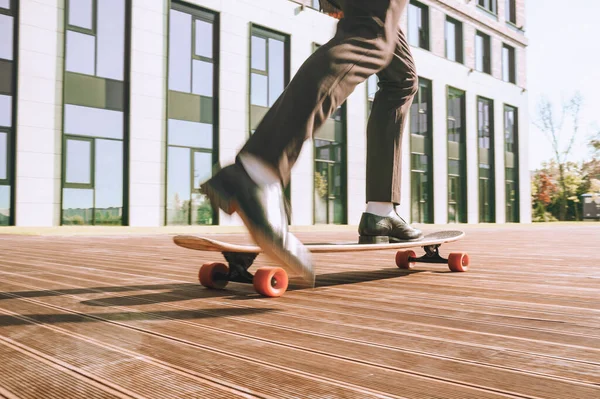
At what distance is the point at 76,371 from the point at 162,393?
207 mm

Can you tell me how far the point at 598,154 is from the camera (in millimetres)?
35906

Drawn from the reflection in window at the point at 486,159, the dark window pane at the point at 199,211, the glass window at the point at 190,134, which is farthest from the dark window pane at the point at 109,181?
the reflection in window at the point at 486,159

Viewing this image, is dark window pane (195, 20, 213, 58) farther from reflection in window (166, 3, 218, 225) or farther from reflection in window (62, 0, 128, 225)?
reflection in window (62, 0, 128, 225)

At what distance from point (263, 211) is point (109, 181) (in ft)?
37.3

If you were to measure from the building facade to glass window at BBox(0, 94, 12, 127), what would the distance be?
0.07ft

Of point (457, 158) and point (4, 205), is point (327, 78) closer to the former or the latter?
point (4, 205)

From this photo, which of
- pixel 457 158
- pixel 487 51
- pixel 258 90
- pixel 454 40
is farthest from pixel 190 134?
pixel 487 51

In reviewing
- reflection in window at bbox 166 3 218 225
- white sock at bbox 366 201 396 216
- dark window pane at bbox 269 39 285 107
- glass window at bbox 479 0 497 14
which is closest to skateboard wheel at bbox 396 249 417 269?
white sock at bbox 366 201 396 216

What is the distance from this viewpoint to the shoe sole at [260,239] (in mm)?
1354

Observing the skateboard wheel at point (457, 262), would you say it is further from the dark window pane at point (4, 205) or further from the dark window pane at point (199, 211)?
the dark window pane at point (199, 211)

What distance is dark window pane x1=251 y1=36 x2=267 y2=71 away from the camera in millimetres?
14961

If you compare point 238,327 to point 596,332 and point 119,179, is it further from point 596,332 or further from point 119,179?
point 119,179

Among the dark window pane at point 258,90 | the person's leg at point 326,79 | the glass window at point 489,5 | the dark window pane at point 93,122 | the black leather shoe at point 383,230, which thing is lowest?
the black leather shoe at point 383,230

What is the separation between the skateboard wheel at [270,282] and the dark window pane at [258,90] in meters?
13.3
